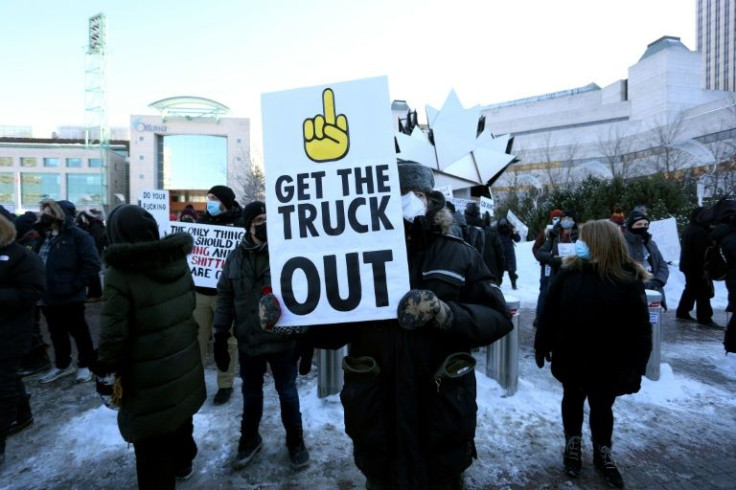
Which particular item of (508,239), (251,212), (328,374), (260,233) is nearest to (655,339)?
(328,374)

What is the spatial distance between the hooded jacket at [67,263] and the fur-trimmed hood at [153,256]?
266cm

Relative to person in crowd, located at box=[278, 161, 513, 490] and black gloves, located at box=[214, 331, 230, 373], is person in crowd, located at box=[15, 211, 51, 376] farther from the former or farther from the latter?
person in crowd, located at box=[278, 161, 513, 490]

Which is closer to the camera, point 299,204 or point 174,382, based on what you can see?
point 299,204

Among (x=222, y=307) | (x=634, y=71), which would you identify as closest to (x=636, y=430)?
(x=222, y=307)

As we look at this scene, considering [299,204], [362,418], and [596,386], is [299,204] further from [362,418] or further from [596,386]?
[596,386]

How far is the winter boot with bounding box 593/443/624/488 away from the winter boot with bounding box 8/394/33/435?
5.05 m

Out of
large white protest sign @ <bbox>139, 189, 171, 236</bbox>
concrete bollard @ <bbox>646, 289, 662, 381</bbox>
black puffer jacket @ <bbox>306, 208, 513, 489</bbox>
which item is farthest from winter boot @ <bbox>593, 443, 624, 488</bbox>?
large white protest sign @ <bbox>139, 189, 171, 236</bbox>

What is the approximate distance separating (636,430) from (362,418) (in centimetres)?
344

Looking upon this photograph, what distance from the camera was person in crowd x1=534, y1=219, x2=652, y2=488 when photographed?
3191 mm

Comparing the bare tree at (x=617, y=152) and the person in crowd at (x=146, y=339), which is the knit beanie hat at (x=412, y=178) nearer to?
the person in crowd at (x=146, y=339)

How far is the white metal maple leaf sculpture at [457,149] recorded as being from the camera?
436 inches

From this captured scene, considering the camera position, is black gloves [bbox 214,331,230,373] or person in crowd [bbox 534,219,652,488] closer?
person in crowd [bbox 534,219,652,488]

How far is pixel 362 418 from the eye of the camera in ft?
6.57

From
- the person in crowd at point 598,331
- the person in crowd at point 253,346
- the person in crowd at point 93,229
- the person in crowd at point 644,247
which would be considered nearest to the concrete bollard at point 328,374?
the person in crowd at point 253,346
